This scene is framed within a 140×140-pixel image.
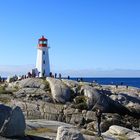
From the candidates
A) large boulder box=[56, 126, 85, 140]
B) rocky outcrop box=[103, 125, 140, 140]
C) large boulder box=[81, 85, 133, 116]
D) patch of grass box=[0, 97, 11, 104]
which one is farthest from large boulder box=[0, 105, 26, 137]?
large boulder box=[81, 85, 133, 116]

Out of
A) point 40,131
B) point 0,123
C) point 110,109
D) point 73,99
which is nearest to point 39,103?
point 73,99

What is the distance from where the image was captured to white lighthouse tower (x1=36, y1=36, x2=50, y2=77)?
79562mm

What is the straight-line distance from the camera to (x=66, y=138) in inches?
877

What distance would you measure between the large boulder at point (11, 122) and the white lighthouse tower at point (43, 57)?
2117 inches

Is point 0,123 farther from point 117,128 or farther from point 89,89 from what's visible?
point 89,89

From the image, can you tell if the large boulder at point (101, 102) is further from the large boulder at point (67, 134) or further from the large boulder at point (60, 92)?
the large boulder at point (67, 134)

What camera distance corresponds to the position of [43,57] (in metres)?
80.9

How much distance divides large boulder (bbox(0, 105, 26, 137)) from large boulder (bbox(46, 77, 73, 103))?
2403cm

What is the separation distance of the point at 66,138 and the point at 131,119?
28597 millimetres

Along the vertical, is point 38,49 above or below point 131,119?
above

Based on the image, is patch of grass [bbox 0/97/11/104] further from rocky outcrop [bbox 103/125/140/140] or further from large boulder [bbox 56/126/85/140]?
large boulder [bbox 56/126/85/140]

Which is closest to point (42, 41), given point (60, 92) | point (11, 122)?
point (60, 92)

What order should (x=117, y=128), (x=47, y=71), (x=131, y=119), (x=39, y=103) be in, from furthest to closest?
(x=47, y=71)
(x=131, y=119)
(x=39, y=103)
(x=117, y=128)

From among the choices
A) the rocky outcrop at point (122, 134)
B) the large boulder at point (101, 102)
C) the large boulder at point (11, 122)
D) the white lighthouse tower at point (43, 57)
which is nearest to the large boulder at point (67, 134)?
the large boulder at point (11, 122)
